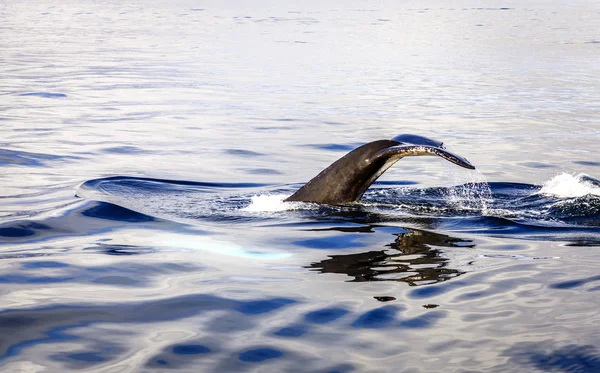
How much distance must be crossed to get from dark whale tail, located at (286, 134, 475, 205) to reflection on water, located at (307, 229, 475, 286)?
0.91m

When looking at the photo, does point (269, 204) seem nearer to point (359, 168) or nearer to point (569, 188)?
point (359, 168)

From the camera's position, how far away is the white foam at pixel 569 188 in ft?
37.6

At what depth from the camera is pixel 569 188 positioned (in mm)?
11820

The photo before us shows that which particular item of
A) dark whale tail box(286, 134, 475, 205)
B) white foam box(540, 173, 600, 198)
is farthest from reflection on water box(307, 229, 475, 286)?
white foam box(540, 173, 600, 198)

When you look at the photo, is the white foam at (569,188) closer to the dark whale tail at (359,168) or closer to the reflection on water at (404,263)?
the dark whale tail at (359,168)

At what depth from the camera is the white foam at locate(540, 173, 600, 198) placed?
11469 mm

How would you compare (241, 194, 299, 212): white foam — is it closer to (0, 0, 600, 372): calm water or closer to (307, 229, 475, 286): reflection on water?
(0, 0, 600, 372): calm water

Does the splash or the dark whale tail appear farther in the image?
the splash

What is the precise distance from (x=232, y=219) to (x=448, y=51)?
36585 mm

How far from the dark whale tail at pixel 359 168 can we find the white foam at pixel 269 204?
146 mm

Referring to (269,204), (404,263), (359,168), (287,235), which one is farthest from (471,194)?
(404,263)

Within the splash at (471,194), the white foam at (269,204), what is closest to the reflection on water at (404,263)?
the splash at (471,194)

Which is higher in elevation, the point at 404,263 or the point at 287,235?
the point at 287,235

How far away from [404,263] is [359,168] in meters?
2.31
